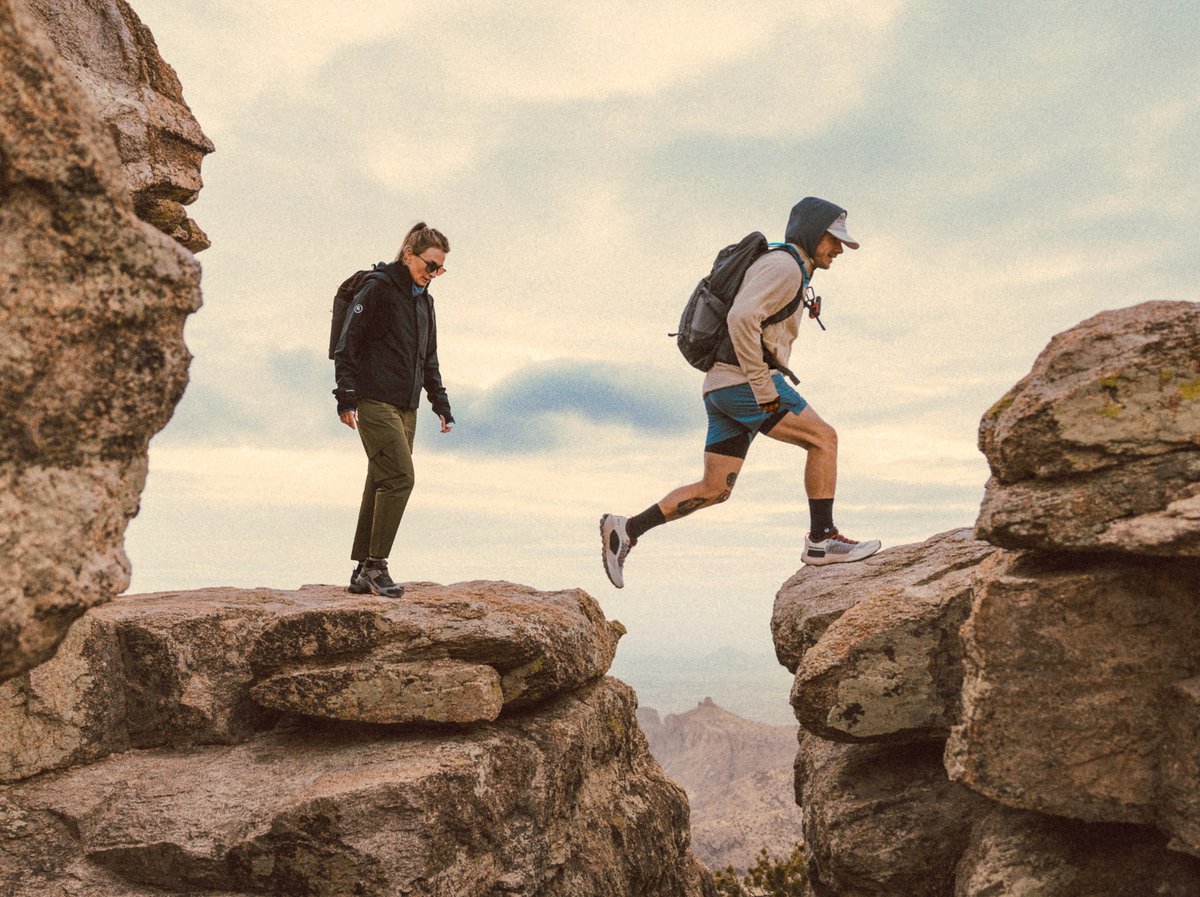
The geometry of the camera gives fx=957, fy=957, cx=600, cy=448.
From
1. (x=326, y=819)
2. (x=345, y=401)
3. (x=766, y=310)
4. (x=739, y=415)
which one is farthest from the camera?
(x=739, y=415)

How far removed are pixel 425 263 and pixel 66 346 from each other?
689cm

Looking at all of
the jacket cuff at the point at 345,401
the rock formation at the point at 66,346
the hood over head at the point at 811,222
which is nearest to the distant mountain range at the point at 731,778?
the jacket cuff at the point at 345,401

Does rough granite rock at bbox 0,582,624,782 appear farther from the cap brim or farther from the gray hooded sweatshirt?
the cap brim

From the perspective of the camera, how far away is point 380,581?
38.1 feet

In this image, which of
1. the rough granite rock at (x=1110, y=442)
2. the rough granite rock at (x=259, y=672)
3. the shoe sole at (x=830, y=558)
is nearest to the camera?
the rough granite rock at (x=1110, y=442)

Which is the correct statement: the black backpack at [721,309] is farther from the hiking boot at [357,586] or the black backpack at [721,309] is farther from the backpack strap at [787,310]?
the hiking boot at [357,586]

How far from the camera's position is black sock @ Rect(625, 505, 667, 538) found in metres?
12.8

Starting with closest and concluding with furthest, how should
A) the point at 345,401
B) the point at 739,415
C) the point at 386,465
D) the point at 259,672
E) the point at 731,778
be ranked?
the point at 259,672 < the point at 345,401 < the point at 386,465 < the point at 739,415 < the point at 731,778

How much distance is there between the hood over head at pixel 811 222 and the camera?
39.3ft

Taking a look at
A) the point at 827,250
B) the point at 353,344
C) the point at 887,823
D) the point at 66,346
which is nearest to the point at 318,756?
the point at 353,344

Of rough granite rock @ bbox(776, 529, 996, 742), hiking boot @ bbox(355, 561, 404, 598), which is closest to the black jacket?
hiking boot @ bbox(355, 561, 404, 598)

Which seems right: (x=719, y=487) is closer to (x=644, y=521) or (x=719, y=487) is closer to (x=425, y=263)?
(x=644, y=521)

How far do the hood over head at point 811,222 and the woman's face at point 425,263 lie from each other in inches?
173

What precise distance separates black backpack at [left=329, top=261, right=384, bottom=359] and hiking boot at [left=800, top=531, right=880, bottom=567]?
6.62 metres
